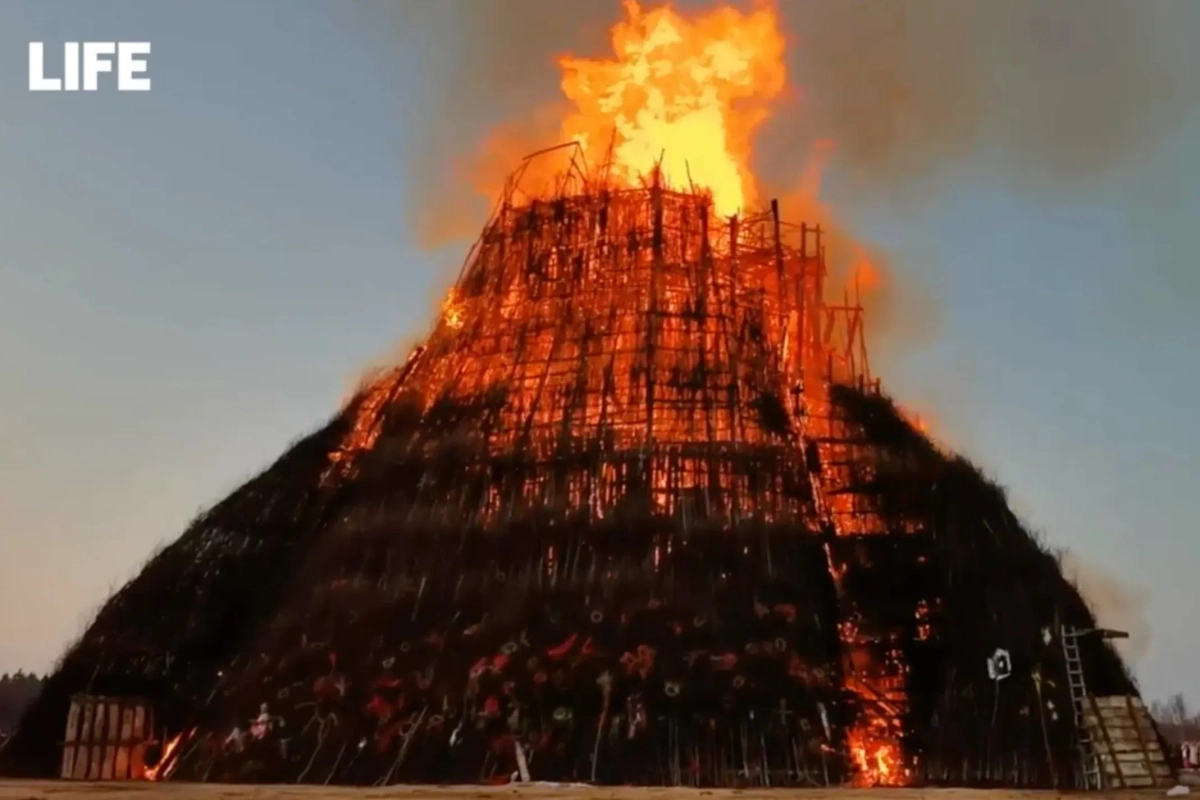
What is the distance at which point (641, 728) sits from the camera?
33375 millimetres

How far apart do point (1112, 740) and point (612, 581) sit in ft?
45.4

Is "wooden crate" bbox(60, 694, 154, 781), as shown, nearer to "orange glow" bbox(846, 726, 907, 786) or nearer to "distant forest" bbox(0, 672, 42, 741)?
"orange glow" bbox(846, 726, 907, 786)

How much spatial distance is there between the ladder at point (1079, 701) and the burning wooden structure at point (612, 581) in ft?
0.72

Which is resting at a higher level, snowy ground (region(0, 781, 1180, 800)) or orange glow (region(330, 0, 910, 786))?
orange glow (region(330, 0, 910, 786))

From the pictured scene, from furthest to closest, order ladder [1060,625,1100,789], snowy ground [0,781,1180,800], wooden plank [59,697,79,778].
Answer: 1. wooden plank [59,697,79,778]
2. ladder [1060,625,1100,789]
3. snowy ground [0,781,1180,800]

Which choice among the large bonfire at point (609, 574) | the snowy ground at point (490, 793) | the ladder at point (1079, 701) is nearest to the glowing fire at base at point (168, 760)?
the large bonfire at point (609, 574)

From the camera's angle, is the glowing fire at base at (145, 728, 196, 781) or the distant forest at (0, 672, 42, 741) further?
the distant forest at (0, 672, 42, 741)

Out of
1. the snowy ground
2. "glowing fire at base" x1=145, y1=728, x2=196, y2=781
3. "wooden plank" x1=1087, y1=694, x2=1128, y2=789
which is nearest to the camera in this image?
the snowy ground

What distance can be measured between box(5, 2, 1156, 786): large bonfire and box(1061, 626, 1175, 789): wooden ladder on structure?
461mm

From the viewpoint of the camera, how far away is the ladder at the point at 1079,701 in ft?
112

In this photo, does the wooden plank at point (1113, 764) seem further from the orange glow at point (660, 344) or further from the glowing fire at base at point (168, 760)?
the glowing fire at base at point (168, 760)

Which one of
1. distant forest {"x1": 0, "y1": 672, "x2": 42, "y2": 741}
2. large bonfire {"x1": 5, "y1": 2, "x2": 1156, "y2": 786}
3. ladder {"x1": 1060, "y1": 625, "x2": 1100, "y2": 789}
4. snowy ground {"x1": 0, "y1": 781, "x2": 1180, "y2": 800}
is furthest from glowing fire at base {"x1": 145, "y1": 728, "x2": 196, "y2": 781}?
distant forest {"x1": 0, "y1": 672, "x2": 42, "y2": 741}

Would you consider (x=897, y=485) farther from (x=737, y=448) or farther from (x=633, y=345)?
(x=633, y=345)

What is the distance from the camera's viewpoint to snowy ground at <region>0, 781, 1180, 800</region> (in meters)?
27.9
